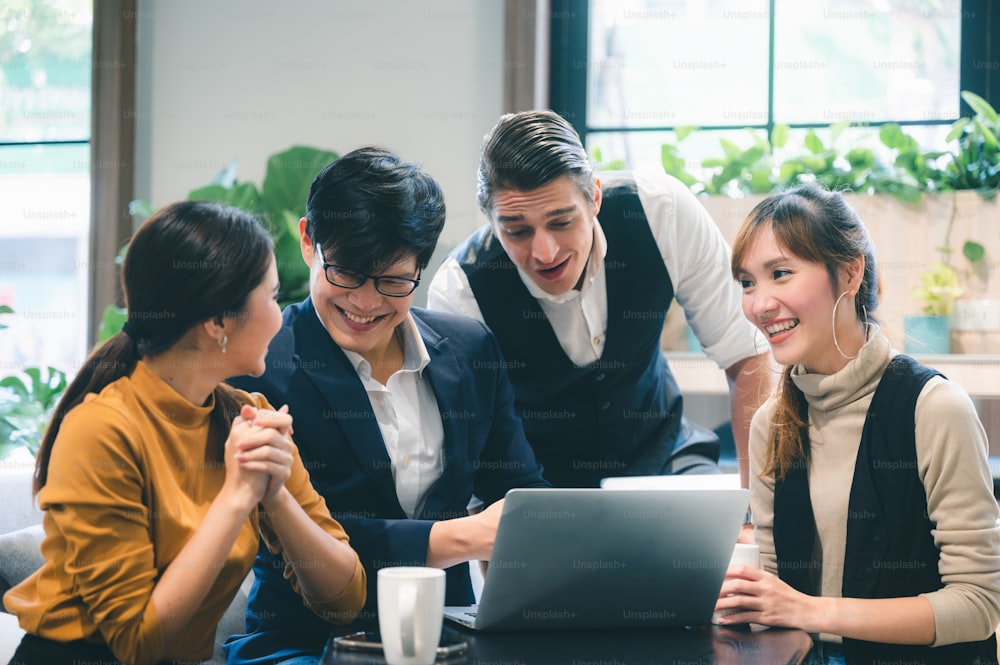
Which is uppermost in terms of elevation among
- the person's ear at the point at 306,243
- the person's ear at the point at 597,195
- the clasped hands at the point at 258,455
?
the person's ear at the point at 597,195

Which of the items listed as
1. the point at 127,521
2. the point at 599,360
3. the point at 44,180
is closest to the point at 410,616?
the point at 127,521

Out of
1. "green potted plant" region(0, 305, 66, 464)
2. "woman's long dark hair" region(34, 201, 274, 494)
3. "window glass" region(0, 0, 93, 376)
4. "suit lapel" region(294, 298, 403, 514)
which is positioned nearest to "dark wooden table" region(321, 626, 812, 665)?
"suit lapel" region(294, 298, 403, 514)

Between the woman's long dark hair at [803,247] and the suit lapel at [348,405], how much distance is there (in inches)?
24.3

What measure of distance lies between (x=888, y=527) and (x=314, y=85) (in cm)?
268

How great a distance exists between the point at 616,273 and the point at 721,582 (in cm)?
98

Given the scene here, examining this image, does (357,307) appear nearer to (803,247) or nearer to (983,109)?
(803,247)

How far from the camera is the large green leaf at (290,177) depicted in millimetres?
3352

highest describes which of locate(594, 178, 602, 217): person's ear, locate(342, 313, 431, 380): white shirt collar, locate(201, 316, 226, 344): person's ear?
locate(594, 178, 602, 217): person's ear

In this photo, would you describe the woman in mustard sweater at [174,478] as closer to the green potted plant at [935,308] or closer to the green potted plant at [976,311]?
the green potted plant at [935,308]

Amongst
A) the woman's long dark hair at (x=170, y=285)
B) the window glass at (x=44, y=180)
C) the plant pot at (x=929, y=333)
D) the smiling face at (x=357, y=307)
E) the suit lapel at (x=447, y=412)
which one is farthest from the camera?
the window glass at (x=44, y=180)

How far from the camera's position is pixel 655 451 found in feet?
7.47

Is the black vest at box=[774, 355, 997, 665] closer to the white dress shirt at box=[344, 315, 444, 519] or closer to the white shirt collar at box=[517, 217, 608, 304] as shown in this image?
the white dress shirt at box=[344, 315, 444, 519]

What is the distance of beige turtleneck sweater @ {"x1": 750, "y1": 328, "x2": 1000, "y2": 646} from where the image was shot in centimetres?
140

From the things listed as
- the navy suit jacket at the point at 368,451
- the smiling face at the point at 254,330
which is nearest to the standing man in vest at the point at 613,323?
the navy suit jacket at the point at 368,451
